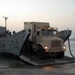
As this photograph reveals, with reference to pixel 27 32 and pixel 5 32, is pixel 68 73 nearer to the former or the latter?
pixel 27 32

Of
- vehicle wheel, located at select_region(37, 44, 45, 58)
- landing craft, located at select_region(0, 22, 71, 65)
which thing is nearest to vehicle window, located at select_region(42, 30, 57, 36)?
landing craft, located at select_region(0, 22, 71, 65)

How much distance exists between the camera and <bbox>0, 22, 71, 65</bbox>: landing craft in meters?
24.3

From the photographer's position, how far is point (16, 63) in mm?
23328

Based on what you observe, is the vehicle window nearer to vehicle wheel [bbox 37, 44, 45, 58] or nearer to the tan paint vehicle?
the tan paint vehicle

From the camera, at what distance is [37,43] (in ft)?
85.1

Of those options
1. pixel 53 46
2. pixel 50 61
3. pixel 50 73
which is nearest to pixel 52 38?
pixel 53 46

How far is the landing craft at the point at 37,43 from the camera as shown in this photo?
24.3m

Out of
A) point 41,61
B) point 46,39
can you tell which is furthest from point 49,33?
point 41,61

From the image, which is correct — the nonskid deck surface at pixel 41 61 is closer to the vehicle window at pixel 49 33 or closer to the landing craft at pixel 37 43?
the landing craft at pixel 37 43

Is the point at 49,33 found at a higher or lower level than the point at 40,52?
higher

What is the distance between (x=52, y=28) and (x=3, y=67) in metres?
6.91

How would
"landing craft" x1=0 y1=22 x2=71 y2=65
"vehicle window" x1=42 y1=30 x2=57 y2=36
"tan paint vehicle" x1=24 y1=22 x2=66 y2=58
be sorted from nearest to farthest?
"landing craft" x1=0 y1=22 x2=71 y2=65 < "tan paint vehicle" x1=24 y1=22 x2=66 y2=58 < "vehicle window" x1=42 y1=30 x2=57 y2=36

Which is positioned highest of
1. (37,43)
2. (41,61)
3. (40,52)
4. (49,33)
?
(49,33)

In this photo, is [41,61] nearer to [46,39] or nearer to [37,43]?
[46,39]
